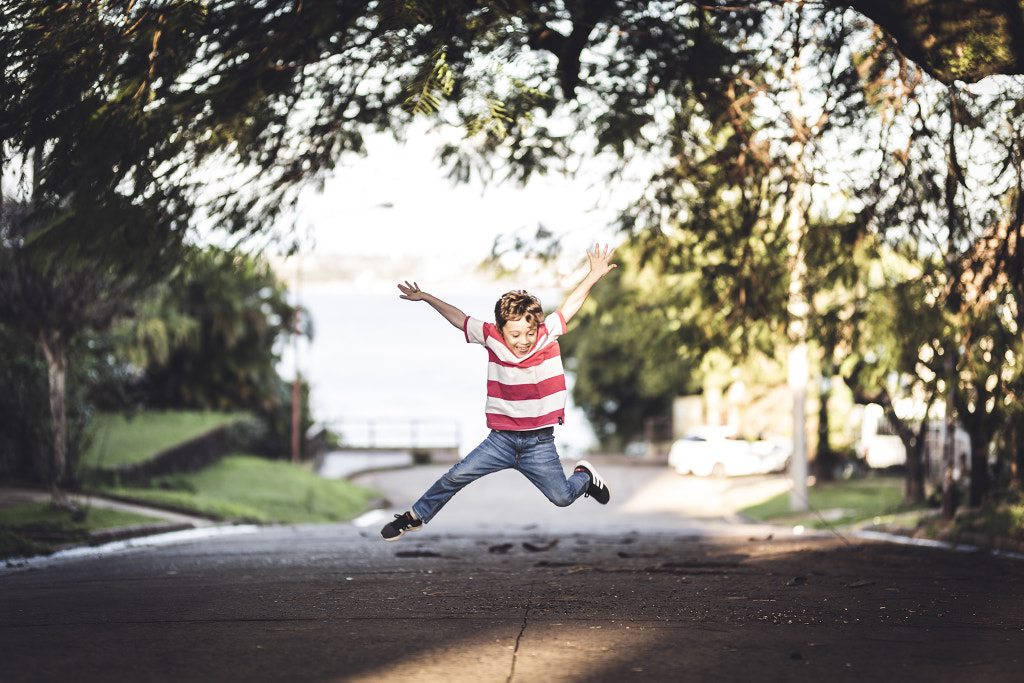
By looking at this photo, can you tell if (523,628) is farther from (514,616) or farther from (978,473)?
(978,473)

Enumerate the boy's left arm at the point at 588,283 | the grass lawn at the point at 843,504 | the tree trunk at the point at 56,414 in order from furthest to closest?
the grass lawn at the point at 843,504
the tree trunk at the point at 56,414
the boy's left arm at the point at 588,283

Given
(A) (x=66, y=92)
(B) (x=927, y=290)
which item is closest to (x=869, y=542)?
(B) (x=927, y=290)

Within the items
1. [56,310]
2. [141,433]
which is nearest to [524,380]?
[56,310]

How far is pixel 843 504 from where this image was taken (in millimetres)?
25109

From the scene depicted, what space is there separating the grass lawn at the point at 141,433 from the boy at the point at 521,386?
45.8 ft

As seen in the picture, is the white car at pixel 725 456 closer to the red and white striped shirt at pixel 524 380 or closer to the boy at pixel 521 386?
the boy at pixel 521 386

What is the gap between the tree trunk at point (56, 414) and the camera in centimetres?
1323

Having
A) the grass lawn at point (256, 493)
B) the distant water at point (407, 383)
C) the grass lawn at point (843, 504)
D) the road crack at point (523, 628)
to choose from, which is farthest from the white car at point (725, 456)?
the distant water at point (407, 383)

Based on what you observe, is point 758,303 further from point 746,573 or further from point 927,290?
point 746,573

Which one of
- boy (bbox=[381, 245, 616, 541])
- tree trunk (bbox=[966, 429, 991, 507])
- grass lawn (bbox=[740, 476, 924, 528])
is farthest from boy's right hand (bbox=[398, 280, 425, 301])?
grass lawn (bbox=[740, 476, 924, 528])

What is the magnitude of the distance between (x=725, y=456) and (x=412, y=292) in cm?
3142

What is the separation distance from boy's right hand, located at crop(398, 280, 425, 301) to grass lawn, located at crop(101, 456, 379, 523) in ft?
38.7

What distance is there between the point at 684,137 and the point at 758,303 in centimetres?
214

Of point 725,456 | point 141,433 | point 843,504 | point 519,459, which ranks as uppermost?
point 141,433
